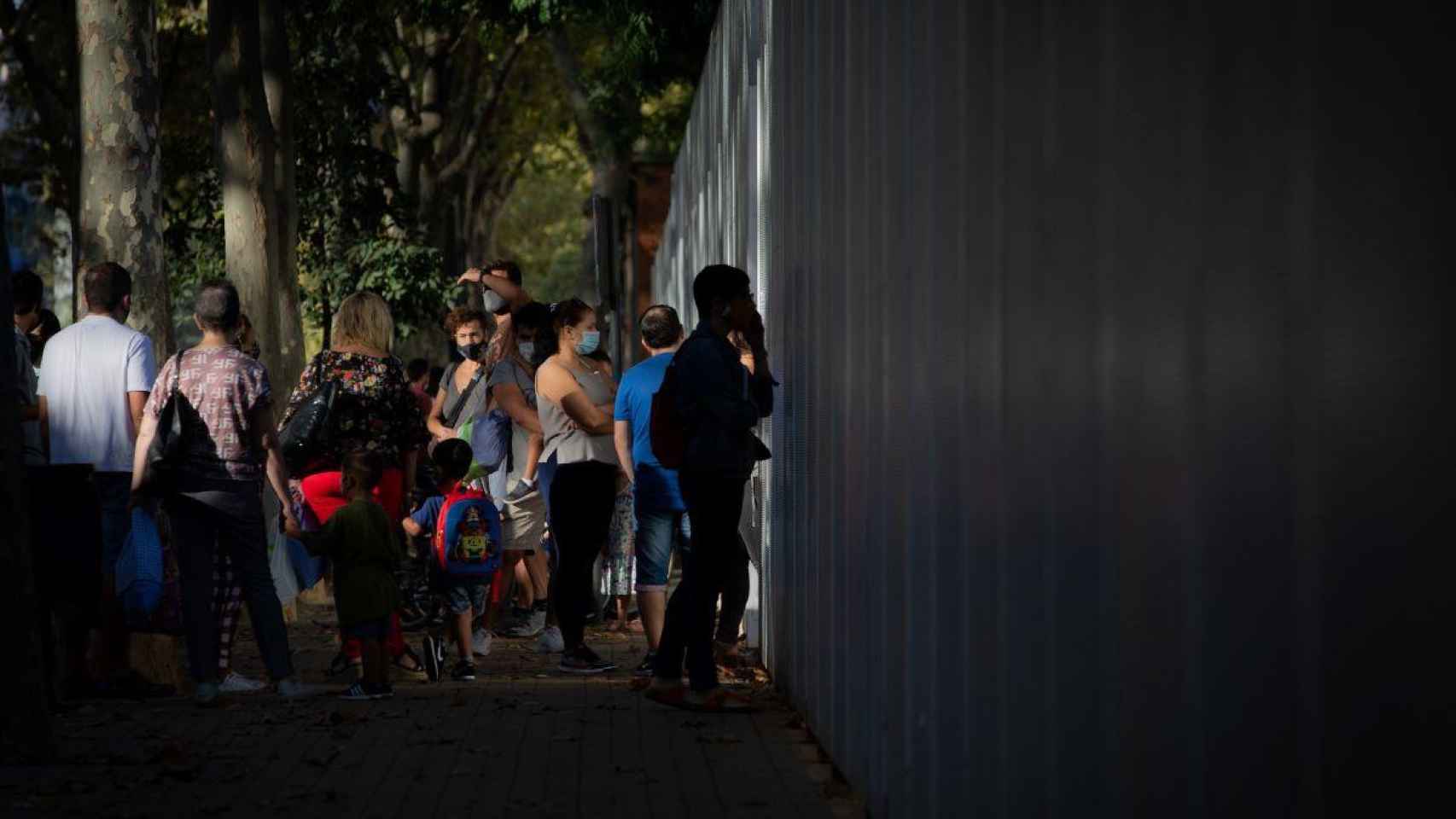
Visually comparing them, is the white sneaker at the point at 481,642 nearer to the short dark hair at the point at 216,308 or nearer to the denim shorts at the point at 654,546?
the denim shorts at the point at 654,546

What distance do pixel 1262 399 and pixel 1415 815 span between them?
2.01 feet

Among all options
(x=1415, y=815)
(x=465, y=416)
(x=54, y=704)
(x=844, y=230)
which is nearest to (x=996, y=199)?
(x=1415, y=815)

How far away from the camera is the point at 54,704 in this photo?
10.1 metres

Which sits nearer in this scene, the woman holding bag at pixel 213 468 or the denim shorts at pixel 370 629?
the woman holding bag at pixel 213 468

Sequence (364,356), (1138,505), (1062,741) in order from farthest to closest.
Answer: (364,356) < (1062,741) < (1138,505)

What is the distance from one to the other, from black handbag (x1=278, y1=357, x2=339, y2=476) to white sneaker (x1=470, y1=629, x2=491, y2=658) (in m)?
1.37

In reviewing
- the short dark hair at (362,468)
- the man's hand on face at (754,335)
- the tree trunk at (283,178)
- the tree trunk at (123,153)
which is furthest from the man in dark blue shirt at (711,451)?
the tree trunk at (283,178)

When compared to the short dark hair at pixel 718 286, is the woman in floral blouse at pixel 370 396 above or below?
below

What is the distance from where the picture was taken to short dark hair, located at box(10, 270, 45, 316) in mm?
11508

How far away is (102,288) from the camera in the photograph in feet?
34.5

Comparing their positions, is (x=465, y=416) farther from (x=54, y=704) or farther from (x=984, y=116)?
(x=984, y=116)

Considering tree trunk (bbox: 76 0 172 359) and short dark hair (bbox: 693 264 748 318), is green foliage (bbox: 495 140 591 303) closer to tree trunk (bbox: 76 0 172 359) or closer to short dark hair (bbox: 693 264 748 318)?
tree trunk (bbox: 76 0 172 359)

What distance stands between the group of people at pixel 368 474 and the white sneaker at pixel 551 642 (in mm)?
94

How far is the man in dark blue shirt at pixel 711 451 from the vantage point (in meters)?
9.52
